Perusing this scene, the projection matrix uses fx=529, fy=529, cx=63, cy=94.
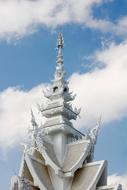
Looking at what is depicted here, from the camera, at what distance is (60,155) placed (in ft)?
68.4

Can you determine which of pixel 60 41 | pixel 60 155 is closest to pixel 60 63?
pixel 60 41

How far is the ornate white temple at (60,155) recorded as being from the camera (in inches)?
774

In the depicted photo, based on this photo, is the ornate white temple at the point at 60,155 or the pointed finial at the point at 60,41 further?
the pointed finial at the point at 60,41

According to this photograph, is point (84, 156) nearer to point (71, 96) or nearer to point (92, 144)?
point (92, 144)

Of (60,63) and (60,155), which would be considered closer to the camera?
(60,155)

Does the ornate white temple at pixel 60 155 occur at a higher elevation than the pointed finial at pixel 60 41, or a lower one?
lower

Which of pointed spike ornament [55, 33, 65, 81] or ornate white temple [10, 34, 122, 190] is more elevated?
pointed spike ornament [55, 33, 65, 81]

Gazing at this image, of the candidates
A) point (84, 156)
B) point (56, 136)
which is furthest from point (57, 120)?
point (84, 156)

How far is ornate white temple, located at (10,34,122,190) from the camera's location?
64.5ft

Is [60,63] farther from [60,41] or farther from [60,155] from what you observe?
[60,155]

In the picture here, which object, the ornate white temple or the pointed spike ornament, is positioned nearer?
the ornate white temple

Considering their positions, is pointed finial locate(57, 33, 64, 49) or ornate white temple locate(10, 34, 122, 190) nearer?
ornate white temple locate(10, 34, 122, 190)

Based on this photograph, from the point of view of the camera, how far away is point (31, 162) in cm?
1977

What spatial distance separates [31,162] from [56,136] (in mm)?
2166
